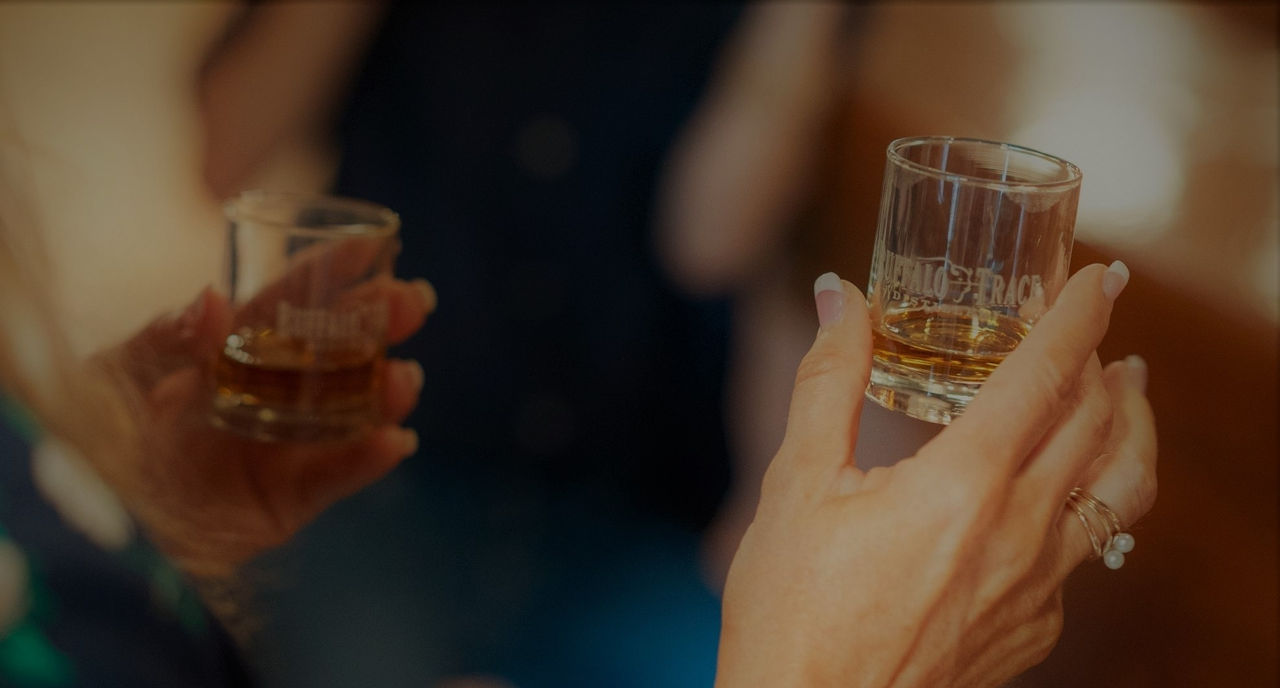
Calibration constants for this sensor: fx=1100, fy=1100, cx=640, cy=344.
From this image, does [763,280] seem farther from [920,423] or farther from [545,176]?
[920,423]

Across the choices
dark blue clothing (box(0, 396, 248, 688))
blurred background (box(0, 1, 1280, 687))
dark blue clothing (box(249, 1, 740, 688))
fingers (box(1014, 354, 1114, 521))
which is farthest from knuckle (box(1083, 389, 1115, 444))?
dark blue clothing (box(249, 1, 740, 688))

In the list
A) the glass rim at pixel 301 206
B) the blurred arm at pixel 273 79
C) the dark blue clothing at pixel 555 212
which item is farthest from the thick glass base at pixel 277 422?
the blurred arm at pixel 273 79

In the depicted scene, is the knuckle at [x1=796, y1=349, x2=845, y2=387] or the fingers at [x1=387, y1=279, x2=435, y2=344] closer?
the knuckle at [x1=796, y1=349, x2=845, y2=387]

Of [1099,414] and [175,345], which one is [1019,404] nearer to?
[1099,414]

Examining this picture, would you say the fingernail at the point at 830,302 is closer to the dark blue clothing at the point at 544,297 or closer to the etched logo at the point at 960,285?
the etched logo at the point at 960,285

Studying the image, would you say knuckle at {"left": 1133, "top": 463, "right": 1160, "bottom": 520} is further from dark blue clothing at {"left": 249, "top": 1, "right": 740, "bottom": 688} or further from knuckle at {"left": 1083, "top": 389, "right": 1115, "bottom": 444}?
dark blue clothing at {"left": 249, "top": 1, "right": 740, "bottom": 688}

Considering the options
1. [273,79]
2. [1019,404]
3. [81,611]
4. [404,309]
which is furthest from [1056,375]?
[273,79]
